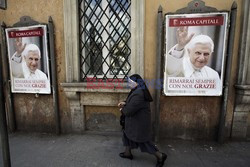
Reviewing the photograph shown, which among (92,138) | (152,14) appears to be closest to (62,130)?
(92,138)

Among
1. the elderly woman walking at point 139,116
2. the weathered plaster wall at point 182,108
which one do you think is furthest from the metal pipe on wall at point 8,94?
the weathered plaster wall at point 182,108

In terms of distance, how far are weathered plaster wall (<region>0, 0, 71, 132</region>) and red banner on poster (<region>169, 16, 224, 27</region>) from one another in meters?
2.75

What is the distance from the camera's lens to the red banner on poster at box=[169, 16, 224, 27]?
119 inches

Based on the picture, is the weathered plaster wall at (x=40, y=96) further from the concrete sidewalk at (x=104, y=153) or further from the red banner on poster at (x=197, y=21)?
the red banner on poster at (x=197, y=21)

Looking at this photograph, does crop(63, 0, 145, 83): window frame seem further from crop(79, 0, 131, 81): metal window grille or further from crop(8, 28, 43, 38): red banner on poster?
crop(8, 28, 43, 38): red banner on poster

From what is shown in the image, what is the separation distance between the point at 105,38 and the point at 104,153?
2.71 m

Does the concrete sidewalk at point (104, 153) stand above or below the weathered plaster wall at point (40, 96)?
below

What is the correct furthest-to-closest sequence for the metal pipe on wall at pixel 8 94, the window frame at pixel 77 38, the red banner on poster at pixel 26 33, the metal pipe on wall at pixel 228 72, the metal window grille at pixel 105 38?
the metal pipe on wall at pixel 8 94
the red banner on poster at pixel 26 33
the metal window grille at pixel 105 38
the window frame at pixel 77 38
the metal pipe on wall at pixel 228 72

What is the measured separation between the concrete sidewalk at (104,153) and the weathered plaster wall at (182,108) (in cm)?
26

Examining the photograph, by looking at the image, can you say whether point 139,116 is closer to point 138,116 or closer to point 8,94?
point 138,116

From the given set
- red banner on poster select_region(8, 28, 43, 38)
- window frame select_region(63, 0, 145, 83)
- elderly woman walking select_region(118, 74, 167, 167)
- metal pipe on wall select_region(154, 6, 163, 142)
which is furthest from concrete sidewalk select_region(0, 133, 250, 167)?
red banner on poster select_region(8, 28, 43, 38)

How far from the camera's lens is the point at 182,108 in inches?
136

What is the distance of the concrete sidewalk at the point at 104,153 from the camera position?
2680 mm

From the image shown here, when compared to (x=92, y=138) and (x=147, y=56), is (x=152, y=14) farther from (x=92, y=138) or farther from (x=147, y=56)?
(x=92, y=138)
